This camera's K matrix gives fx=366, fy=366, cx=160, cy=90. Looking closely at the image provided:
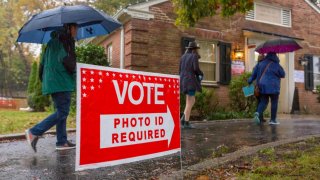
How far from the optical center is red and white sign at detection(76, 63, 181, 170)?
114 inches

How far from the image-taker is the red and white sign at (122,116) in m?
2.90

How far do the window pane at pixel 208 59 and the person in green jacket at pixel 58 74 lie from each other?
30.4 feet

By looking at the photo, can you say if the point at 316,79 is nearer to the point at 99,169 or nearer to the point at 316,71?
the point at 316,71

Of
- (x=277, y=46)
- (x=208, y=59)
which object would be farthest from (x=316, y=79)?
(x=277, y=46)

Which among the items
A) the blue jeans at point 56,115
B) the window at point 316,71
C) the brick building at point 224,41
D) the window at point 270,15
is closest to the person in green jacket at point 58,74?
the blue jeans at point 56,115

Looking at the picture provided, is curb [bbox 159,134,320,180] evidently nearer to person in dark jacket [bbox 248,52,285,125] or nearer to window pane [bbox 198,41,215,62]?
person in dark jacket [bbox 248,52,285,125]

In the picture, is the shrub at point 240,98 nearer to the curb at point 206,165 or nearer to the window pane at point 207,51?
the window pane at point 207,51

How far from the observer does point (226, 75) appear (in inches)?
552

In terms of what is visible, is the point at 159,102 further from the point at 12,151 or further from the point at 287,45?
the point at 287,45

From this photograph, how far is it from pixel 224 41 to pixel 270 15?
322 cm

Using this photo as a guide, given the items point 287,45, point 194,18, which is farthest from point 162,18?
point 194,18

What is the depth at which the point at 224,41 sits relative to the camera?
14.2 m

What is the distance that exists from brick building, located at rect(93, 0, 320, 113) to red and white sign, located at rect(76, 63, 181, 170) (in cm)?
825

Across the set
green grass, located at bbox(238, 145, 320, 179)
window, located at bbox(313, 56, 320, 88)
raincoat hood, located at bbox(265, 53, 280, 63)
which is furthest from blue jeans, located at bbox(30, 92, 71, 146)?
window, located at bbox(313, 56, 320, 88)
